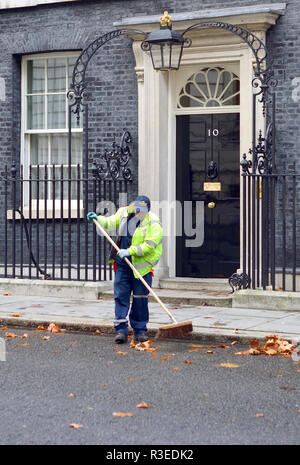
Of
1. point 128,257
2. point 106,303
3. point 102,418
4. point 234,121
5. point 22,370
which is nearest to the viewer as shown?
point 102,418

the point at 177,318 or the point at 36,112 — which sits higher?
the point at 36,112

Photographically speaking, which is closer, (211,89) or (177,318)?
(177,318)

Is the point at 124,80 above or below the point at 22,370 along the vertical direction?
above

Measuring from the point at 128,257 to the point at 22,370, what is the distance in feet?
6.69

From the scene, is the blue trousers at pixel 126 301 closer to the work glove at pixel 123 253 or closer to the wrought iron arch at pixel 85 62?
the work glove at pixel 123 253

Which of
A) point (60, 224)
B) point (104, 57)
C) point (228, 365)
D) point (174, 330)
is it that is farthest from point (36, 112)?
point (228, 365)

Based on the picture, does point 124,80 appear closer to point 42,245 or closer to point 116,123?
point 116,123

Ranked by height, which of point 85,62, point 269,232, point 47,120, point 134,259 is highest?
point 85,62

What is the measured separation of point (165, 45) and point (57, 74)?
288 cm

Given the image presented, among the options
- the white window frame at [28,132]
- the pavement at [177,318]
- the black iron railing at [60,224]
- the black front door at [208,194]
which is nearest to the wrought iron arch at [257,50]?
the black front door at [208,194]

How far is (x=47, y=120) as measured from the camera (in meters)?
14.2

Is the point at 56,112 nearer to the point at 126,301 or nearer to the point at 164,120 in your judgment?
the point at 164,120

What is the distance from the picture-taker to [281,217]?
12.2 meters

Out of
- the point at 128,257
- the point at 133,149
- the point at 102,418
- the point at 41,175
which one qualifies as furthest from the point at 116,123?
the point at 102,418
